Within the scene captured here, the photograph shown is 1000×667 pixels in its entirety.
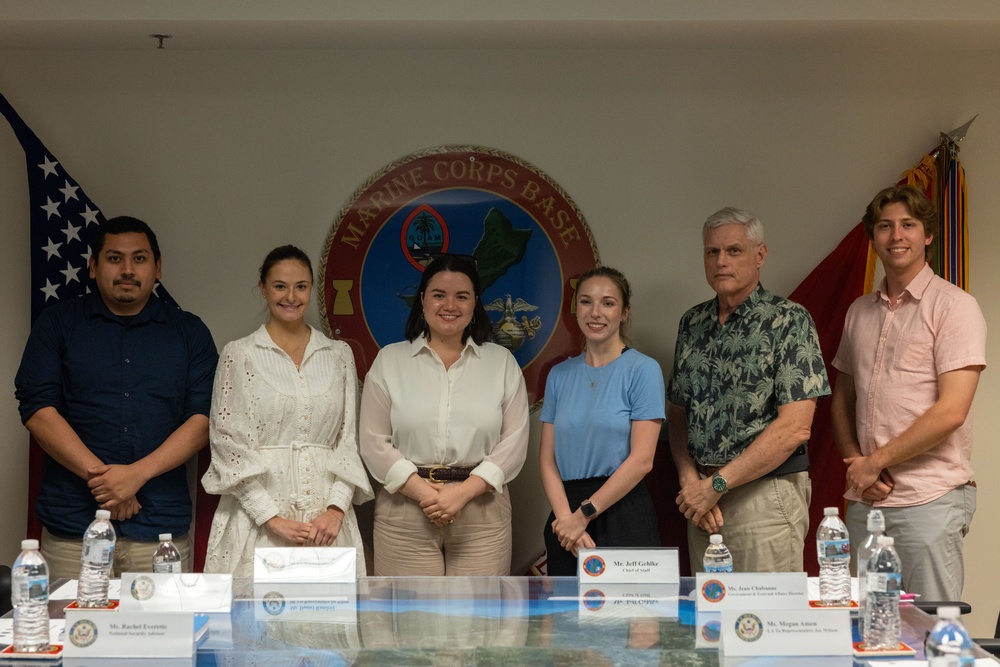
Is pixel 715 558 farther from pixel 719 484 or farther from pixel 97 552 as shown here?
pixel 97 552

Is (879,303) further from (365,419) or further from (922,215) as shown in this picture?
(365,419)

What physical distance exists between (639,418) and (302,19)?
1.82 m

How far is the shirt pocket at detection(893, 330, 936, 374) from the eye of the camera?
3293mm

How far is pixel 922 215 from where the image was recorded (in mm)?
3328

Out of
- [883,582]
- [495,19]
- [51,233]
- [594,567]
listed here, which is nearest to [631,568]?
[594,567]

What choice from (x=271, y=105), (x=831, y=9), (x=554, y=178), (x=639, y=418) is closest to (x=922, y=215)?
(x=831, y=9)

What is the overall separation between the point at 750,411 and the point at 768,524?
1.19ft

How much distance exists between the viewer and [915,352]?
3.30m

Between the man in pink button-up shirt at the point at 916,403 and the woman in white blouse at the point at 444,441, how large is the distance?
115 centimetres

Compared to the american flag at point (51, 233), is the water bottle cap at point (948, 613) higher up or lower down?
lower down

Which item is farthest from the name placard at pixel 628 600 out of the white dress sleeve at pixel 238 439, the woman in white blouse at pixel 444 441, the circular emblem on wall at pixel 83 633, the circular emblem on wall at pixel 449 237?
the circular emblem on wall at pixel 449 237

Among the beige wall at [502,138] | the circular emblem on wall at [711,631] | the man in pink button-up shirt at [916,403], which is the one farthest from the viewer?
the beige wall at [502,138]

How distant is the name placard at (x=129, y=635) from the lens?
2002mm

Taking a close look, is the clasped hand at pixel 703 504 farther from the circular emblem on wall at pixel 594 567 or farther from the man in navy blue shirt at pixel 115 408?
the man in navy blue shirt at pixel 115 408
